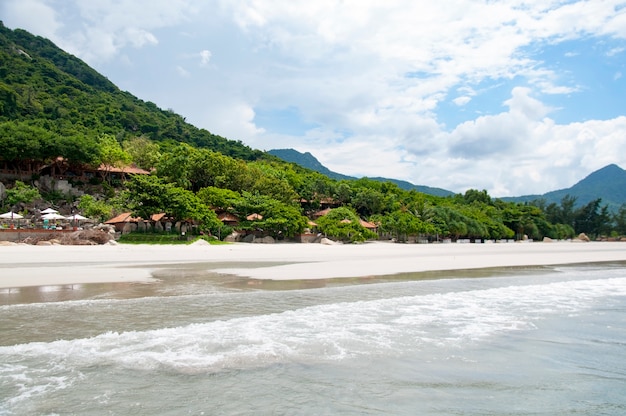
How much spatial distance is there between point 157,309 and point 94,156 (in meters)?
44.6

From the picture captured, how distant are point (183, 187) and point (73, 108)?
49.7 metres

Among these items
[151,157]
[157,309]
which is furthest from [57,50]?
[157,309]

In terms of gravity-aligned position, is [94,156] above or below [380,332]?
above

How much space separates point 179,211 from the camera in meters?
36.3

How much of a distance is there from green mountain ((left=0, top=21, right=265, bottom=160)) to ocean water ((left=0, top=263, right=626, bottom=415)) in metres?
53.7

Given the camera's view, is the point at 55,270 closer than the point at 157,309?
No

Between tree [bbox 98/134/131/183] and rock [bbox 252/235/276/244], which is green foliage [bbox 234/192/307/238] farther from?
tree [bbox 98/134/131/183]

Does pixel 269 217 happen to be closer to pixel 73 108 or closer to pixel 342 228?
pixel 342 228

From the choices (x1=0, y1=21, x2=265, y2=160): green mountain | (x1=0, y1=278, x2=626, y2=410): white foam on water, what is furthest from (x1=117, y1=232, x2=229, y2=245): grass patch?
(x1=0, y1=21, x2=265, y2=160): green mountain

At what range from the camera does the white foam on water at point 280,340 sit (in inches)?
266

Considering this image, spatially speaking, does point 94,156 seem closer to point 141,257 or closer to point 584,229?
point 141,257

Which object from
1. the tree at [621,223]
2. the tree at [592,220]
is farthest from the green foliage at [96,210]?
the tree at [621,223]

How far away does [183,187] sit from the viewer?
48.8 m

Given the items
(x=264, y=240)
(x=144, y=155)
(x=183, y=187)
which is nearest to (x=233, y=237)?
(x=264, y=240)
